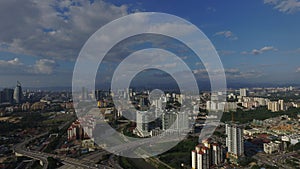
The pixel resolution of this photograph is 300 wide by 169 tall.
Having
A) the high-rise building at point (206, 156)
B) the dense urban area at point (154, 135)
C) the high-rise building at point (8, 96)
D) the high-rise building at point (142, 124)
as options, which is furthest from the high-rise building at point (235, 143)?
the high-rise building at point (8, 96)

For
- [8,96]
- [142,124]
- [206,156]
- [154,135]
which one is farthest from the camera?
[8,96]

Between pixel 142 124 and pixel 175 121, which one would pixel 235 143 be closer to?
pixel 175 121

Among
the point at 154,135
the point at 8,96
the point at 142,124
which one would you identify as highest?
the point at 8,96

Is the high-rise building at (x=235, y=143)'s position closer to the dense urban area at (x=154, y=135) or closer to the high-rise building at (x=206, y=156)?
the dense urban area at (x=154, y=135)

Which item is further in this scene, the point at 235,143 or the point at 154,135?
the point at 154,135

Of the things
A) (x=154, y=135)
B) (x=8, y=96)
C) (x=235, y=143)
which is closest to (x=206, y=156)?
(x=235, y=143)

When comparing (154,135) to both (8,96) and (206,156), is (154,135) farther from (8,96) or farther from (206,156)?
(8,96)

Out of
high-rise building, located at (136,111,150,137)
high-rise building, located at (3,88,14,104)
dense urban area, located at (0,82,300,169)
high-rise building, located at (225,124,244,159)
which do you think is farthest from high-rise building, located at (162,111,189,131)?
high-rise building, located at (3,88,14,104)

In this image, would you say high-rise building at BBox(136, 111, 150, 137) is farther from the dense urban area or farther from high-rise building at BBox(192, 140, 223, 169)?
high-rise building at BBox(192, 140, 223, 169)

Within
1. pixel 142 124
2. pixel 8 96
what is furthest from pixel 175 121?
pixel 8 96

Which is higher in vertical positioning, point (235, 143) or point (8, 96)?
point (8, 96)

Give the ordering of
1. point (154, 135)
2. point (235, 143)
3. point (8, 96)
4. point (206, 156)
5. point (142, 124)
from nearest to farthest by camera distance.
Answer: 1. point (206, 156)
2. point (235, 143)
3. point (154, 135)
4. point (142, 124)
5. point (8, 96)
